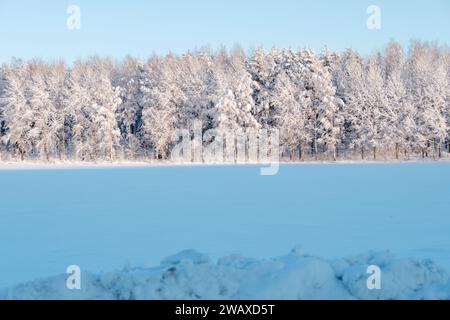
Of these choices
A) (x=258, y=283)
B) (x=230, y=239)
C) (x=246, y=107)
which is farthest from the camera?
(x=246, y=107)

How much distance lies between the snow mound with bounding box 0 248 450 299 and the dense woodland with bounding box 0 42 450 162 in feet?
141

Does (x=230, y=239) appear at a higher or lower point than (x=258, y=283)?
lower

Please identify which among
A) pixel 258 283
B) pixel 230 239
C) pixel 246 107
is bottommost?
pixel 230 239

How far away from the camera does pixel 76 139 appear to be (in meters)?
53.5

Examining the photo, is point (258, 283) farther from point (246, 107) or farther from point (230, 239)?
point (246, 107)

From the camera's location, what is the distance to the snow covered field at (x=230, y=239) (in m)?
5.36


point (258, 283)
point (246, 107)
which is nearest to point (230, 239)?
point (258, 283)

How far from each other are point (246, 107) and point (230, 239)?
41460 millimetres

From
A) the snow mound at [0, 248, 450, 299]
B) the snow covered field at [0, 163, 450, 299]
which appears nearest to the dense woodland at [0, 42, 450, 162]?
the snow covered field at [0, 163, 450, 299]

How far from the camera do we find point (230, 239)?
28.8 ft

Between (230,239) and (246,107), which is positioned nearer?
(230,239)

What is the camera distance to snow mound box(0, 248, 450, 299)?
17.1 ft
